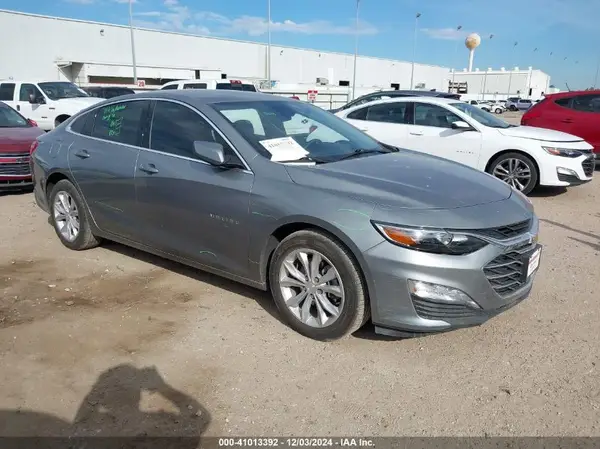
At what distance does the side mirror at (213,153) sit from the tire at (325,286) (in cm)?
73

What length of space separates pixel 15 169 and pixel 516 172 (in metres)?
7.68

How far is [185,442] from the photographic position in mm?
2443

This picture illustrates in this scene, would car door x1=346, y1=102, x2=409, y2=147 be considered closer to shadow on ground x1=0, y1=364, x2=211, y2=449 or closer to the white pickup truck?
shadow on ground x1=0, y1=364, x2=211, y2=449

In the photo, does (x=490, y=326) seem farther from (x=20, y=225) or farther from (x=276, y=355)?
(x=20, y=225)

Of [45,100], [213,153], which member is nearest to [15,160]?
[213,153]

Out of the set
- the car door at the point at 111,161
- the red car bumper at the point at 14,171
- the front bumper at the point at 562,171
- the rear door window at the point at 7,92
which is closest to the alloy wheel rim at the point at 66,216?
the car door at the point at 111,161

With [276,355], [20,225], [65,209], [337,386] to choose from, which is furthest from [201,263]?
[20,225]

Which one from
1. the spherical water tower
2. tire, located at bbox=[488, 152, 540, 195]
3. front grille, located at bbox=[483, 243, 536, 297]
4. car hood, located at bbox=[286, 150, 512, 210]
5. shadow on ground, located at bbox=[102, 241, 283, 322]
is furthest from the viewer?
the spherical water tower

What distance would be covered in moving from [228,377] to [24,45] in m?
43.2

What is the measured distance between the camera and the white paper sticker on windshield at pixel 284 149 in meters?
3.55

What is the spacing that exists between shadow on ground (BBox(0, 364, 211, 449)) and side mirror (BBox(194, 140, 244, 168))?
5.07ft

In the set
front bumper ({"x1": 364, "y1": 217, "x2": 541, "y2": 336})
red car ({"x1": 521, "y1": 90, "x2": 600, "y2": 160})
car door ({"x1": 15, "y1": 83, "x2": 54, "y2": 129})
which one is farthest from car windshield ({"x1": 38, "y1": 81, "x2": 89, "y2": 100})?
front bumper ({"x1": 364, "y1": 217, "x2": 541, "y2": 336})

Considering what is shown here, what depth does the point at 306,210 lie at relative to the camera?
125 inches

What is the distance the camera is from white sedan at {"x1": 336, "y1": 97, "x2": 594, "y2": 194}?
7.48 m
